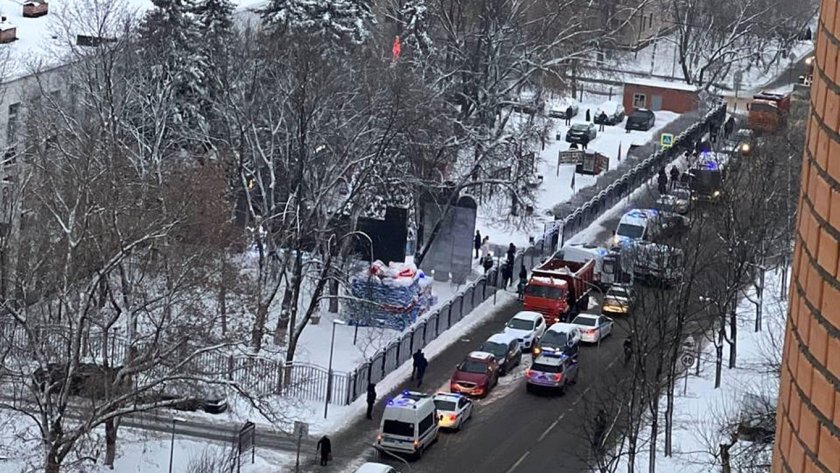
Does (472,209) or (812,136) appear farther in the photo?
(472,209)

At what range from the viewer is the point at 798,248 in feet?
12.8

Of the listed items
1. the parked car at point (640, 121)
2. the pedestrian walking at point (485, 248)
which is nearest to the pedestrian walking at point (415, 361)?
the pedestrian walking at point (485, 248)

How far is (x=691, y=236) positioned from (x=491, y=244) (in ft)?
47.1

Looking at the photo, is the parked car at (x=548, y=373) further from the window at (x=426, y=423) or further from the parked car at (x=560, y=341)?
the window at (x=426, y=423)

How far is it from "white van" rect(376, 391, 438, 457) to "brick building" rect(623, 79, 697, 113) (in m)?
40.6

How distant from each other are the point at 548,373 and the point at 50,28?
20.4m

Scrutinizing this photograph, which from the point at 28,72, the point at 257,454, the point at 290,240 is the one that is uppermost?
the point at 28,72

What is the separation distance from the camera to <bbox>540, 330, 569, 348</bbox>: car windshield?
38.0 m

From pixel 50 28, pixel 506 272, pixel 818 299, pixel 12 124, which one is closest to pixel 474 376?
pixel 506 272

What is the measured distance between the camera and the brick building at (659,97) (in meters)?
71.1

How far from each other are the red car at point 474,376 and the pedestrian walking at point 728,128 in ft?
98.5

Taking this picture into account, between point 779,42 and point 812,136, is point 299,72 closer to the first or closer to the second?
point 812,136

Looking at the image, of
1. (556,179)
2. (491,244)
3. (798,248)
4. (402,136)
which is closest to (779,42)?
(556,179)

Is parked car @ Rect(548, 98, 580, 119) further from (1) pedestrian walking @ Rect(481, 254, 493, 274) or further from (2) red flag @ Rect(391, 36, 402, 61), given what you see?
(1) pedestrian walking @ Rect(481, 254, 493, 274)
